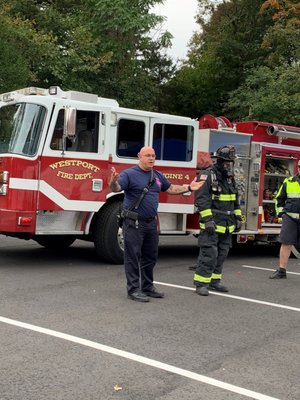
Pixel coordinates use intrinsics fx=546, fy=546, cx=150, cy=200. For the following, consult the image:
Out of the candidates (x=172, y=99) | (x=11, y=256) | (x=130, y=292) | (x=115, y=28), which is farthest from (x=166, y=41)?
(x=130, y=292)

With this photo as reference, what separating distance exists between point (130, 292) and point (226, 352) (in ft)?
6.83

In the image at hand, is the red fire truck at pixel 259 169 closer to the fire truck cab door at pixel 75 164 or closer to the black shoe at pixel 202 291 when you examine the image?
the fire truck cab door at pixel 75 164

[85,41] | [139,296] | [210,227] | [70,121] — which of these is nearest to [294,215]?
[210,227]

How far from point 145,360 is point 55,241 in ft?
20.5

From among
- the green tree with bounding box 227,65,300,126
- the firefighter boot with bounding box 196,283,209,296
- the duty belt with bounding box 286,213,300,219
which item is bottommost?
the firefighter boot with bounding box 196,283,209,296

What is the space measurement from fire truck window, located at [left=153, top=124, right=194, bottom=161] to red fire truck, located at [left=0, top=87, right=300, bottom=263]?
0.7 inches

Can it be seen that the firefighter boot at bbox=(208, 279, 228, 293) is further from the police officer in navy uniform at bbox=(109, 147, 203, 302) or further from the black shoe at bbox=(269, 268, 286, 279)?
the black shoe at bbox=(269, 268, 286, 279)

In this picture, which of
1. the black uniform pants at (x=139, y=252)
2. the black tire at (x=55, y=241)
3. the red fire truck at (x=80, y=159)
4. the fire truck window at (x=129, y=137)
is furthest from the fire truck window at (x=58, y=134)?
the black tire at (x=55, y=241)

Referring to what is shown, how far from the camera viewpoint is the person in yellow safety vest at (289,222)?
27.5 ft

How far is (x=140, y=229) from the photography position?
6.50m

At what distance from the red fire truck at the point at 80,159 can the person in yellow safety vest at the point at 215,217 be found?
2.09 m

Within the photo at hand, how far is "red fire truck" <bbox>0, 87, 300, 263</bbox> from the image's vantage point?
8.02m

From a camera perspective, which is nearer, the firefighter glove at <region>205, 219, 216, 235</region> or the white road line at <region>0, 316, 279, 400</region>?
the white road line at <region>0, 316, 279, 400</region>

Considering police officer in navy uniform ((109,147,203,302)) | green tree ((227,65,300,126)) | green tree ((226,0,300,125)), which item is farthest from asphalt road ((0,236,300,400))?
green tree ((226,0,300,125))
